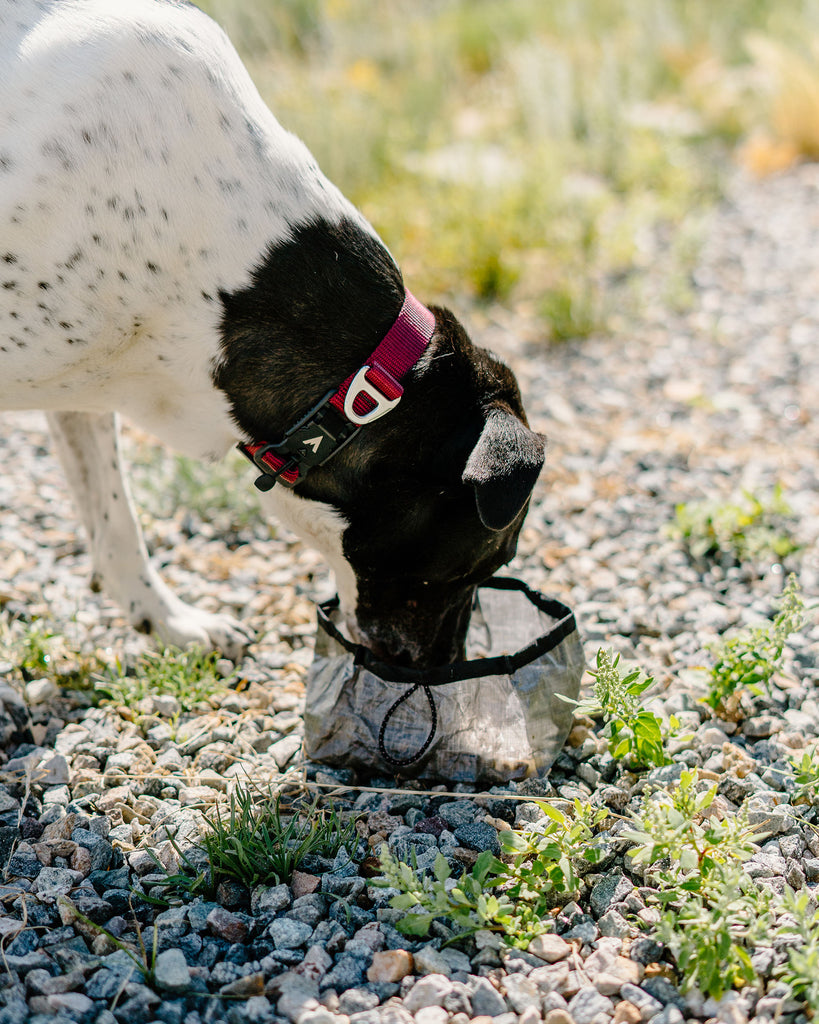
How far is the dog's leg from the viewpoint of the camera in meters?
3.00

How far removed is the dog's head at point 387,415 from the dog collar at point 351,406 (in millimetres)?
34

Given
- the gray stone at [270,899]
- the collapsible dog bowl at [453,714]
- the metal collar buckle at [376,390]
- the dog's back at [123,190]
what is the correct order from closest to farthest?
the gray stone at [270,899]
the dog's back at [123,190]
the metal collar buckle at [376,390]
the collapsible dog bowl at [453,714]

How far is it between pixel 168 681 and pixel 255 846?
0.77m

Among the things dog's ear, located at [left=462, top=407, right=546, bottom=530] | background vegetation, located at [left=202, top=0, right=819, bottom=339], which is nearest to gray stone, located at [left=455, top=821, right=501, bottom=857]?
dog's ear, located at [left=462, top=407, right=546, bottom=530]

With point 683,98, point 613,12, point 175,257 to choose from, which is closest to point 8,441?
point 175,257

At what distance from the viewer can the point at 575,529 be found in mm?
3643

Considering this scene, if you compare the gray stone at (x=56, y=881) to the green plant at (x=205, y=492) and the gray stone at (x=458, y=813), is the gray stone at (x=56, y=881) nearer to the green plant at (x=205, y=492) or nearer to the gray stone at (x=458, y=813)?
the gray stone at (x=458, y=813)

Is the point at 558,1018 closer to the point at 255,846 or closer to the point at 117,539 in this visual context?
the point at 255,846

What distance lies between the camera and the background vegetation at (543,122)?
18.1 ft

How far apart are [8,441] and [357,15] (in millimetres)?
6416

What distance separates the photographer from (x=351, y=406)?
7.66 feet

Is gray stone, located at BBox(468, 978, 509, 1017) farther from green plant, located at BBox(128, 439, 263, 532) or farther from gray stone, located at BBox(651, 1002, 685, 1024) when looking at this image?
green plant, located at BBox(128, 439, 263, 532)

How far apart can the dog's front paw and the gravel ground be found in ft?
0.29

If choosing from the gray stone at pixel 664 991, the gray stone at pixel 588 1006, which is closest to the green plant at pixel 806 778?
the gray stone at pixel 664 991
